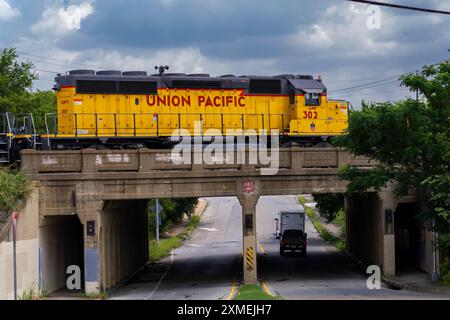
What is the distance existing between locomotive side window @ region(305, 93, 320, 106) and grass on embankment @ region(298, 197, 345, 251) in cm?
2018

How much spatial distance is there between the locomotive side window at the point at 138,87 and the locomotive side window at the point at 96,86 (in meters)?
0.43

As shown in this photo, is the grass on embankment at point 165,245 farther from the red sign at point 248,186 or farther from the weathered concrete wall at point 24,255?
the weathered concrete wall at point 24,255

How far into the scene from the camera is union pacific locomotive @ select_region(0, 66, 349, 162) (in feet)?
115

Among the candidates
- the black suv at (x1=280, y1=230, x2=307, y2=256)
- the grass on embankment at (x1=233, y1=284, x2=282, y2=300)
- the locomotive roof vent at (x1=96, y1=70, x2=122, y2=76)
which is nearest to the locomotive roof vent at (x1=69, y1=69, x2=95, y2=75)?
the locomotive roof vent at (x1=96, y1=70, x2=122, y2=76)

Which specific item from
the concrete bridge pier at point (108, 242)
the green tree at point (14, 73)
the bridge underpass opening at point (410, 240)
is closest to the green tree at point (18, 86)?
the green tree at point (14, 73)

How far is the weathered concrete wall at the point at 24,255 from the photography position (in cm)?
2558

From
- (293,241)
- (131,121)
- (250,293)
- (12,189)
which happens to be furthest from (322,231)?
(12,189)

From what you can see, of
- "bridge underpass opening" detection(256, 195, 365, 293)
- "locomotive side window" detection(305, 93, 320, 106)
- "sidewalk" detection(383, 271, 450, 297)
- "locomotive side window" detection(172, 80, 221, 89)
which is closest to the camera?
"sidewalk" detection(383, 271, 450, 297)

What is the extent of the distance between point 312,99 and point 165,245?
102 ft

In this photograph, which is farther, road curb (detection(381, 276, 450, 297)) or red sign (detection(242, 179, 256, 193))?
red sign (detection(242, 179, 256, 193))

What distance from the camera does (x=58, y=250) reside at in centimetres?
3328

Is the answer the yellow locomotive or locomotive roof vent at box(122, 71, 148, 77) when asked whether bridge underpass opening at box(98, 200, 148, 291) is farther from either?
locomotive roof vent at box(122, 71, 148, 77)
